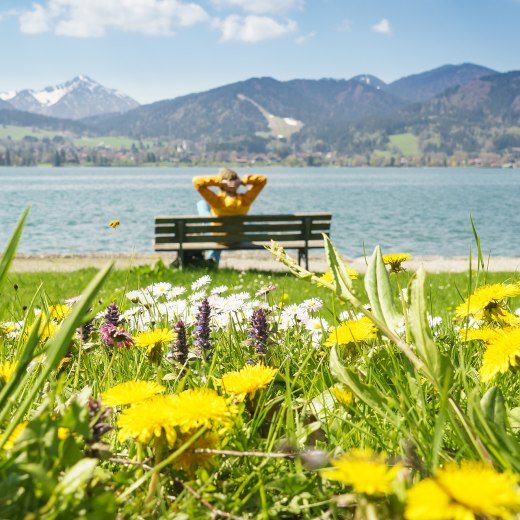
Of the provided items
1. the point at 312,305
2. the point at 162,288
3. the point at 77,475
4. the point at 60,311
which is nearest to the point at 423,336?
the point at 77,475

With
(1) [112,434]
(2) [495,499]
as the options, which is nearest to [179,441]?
(1) [112,434]

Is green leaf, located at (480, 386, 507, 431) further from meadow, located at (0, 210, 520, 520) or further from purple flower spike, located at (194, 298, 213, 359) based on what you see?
purple flower spike, located at (194, 298, 213, 359)

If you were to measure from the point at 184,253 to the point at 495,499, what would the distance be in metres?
12.2

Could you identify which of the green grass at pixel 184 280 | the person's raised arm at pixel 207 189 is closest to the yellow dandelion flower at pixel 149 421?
the green grass at pixel 184 280

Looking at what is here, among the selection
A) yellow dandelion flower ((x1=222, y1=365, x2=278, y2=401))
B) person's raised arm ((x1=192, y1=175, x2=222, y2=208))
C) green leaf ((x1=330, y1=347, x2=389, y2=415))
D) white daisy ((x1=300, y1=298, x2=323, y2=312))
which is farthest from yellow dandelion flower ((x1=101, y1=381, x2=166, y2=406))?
person's raised arm ((x1=192, y1=175, x2=222, y2=208))

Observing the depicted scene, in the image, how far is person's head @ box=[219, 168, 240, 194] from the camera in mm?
12906

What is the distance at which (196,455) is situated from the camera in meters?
0.94

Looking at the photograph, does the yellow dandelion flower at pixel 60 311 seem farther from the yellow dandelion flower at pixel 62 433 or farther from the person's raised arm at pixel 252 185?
the person's raised arm at pixel 252 185

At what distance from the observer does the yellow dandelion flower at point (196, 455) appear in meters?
0.93

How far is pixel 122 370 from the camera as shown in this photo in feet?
6.36

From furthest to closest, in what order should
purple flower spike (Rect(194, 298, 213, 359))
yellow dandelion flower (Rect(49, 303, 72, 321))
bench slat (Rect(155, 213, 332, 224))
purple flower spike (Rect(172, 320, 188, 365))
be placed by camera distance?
1. bench slat (Rect(155, 213, 332, 224))
2. yellow dandelion flower (Rect(49, 303, 72, 321))
3. purple flower spike (Rect(194, 298, 213, 359))
4. purple flower spike (Rect(172, 320, 188, 365))

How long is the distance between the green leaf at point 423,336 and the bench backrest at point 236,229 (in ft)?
35.5

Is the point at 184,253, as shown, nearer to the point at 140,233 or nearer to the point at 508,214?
the point at 140,233

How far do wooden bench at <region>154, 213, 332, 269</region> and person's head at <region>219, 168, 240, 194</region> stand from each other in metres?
0.93
